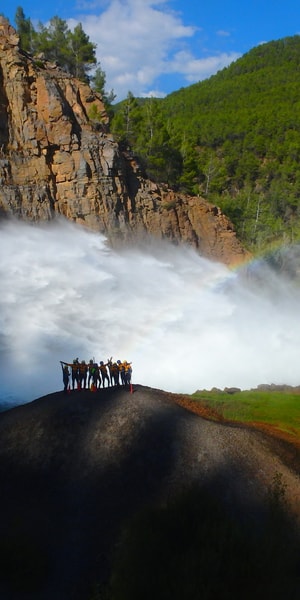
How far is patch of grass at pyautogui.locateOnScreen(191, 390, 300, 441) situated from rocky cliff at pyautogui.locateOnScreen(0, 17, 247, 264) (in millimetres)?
23730

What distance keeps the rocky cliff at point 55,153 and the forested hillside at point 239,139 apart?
7.00m

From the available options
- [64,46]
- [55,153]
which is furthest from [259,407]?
[64,46]

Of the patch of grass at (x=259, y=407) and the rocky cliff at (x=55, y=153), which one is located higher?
the rocky cliff at (x=55, y=153)

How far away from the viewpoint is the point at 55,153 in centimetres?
4488

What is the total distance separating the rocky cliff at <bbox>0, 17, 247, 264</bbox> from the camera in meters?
43.5

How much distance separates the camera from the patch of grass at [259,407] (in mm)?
24023

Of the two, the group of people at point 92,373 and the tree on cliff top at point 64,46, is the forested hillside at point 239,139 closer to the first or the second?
the tree on cliff top at point 64,46

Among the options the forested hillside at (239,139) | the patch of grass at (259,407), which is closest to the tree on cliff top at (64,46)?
the forested hillside at (239,139)

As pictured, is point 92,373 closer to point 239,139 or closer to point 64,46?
point 64,46

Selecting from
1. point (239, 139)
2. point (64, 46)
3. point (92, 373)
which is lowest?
point (92, 373)

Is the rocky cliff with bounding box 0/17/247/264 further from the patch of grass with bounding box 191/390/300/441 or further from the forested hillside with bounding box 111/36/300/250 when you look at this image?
the patch of grass with bounding box 191/390/300/441

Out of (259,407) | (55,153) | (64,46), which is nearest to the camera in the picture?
(259,407)

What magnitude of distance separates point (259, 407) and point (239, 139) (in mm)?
81038

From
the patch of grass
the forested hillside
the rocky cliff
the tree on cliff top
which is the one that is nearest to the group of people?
the patch of grass
